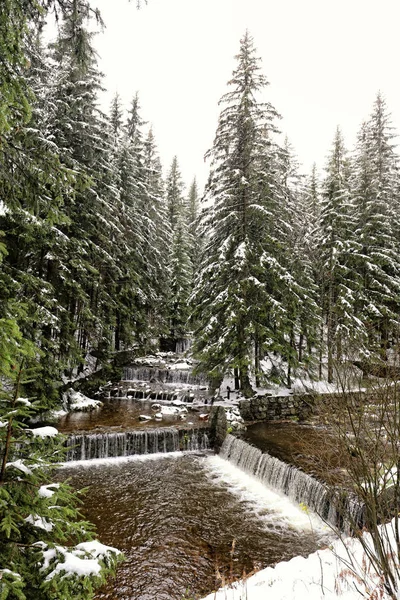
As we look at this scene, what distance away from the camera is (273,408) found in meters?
17.0

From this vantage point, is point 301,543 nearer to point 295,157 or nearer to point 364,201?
point 364,201

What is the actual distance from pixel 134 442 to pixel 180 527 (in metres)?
5.00

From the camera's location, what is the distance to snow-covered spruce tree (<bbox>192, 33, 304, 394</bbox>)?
52.6ft

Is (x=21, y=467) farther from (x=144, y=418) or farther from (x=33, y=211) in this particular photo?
(x=144, y=418)

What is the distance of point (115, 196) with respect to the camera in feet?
59.5

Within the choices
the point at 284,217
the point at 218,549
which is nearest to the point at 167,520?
the point at 218,549

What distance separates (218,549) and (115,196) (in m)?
15.5

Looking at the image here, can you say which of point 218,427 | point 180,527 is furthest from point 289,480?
point 218,427

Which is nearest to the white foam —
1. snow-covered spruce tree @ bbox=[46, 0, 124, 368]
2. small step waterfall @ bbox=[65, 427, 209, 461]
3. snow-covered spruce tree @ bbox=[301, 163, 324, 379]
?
small step waterfall @ bbox=[65, 427, 209, 461]

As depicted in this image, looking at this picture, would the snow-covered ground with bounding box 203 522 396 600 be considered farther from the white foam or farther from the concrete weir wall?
the concrete weir wall

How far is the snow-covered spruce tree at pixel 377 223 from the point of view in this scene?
69.7 feet

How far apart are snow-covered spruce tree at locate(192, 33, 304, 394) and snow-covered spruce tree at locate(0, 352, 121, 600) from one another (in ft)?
41.8

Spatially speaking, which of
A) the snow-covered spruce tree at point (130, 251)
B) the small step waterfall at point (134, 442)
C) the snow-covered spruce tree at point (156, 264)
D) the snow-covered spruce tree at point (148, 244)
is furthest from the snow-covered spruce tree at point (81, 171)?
the snow-covered spruce tree at point (156, 264)

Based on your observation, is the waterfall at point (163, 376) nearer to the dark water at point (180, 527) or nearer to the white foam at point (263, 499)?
the white foam at point (263, 499)
